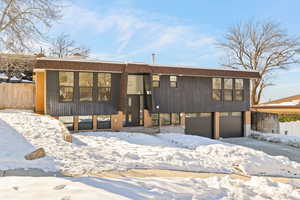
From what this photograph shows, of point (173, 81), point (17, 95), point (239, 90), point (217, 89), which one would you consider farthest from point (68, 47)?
point (239, 90)

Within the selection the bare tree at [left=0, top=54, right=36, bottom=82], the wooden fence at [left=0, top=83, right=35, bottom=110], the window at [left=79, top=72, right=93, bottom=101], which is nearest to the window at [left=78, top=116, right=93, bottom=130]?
the window at [left=79, top=72, right=93, bottom=101]

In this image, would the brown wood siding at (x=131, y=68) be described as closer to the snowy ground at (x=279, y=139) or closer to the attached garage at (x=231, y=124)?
the attached garage at (x=231, y=124)

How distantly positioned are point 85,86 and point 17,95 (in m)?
4.63

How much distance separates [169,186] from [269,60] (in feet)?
84.8

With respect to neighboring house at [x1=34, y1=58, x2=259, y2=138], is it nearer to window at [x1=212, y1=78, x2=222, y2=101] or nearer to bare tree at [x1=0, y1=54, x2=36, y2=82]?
window at [x1=212, y1=78, x2=222, y2=101]

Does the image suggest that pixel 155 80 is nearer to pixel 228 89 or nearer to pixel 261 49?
pixel 228 89

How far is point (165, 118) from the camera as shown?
1516cm

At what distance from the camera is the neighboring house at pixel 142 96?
41.0ft

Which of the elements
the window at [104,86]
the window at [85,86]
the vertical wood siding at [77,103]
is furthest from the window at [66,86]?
the window at [104,86]

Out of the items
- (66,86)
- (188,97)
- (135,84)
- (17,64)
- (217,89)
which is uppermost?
(17,64)

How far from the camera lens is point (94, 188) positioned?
362 centimetres

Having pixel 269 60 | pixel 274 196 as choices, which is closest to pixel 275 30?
pixel 269 60

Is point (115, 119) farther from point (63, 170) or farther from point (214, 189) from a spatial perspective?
point (214, 189)

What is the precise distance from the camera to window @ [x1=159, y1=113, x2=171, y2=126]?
15002 mm
